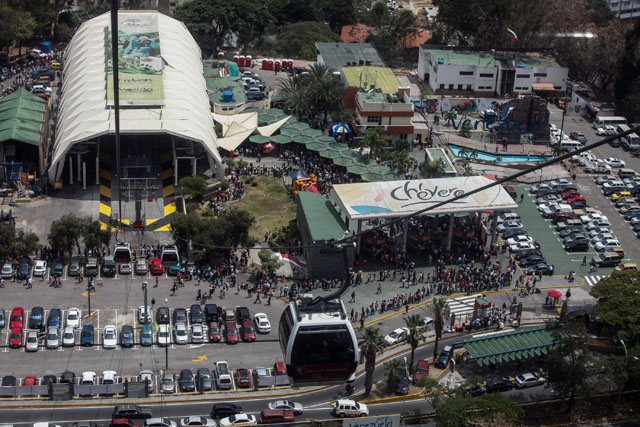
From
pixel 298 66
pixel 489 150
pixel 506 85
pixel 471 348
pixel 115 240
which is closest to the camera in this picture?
pixel 471 348

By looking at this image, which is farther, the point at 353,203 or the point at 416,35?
the point at 416,35

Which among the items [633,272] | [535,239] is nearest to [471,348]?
[633,272]

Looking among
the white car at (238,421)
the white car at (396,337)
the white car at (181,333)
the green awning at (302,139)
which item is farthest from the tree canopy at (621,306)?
the green awning at (302,139)

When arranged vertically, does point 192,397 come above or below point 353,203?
below

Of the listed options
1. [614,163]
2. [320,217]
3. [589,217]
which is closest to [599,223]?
[589,217]

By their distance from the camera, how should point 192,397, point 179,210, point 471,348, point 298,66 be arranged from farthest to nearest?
point 298,66, point 179,210, point 471,348, point 192,397

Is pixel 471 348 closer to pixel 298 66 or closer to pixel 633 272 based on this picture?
pixel 633 272

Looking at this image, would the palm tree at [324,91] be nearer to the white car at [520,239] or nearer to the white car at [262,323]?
the white car at [520,239]
